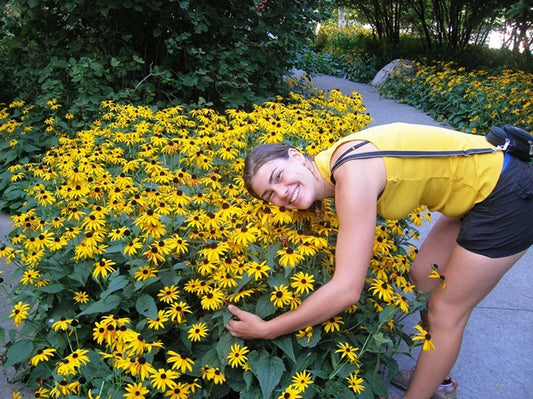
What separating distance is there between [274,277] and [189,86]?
3.69 metres

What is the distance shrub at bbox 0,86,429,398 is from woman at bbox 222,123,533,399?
14cm

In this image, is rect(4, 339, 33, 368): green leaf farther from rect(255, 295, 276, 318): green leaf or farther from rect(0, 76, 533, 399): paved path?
rect(255, 295, 276, 318): green leaf

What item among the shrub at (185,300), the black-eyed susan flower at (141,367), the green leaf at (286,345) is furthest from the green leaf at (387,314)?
the black-eyed susan flower at (141,367)

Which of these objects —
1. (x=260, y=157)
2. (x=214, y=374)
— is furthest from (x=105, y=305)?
(x=260, y=157)

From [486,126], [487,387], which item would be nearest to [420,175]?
[487,387]

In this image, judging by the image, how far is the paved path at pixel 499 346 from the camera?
237 centimetres

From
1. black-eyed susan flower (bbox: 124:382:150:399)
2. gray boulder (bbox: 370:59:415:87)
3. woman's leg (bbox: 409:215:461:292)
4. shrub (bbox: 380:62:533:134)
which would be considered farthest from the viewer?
gray boulder (bbox: 370:59:415:87)

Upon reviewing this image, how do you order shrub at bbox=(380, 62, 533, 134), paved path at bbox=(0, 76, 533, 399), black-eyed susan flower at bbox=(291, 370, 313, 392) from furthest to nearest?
shrub at bbox=(380, 62, 533, 134) < paved path at bbox=(0, 76, 533, 399) < black-eyed susan flower at bbox=(291, 370, 313, 392)

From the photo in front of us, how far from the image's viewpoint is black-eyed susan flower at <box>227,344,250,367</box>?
70.6 inches

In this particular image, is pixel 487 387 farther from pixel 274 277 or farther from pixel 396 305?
pixel 274 277

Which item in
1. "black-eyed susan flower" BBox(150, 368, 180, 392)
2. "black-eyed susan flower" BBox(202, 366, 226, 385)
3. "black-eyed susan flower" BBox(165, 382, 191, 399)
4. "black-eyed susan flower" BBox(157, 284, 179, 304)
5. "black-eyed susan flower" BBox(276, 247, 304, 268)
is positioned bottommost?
"black-eyed susan flower" BBox(202, 366, 226, 385)

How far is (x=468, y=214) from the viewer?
6.13 ft

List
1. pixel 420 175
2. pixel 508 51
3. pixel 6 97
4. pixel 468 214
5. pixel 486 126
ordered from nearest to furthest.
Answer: pixel 420 175, pixel 468 214, pixel 6 97, pixel 486 126, pixel 508 51

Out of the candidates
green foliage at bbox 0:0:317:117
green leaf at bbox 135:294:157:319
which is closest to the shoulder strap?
green leaf at bbox 135:294:157:319
